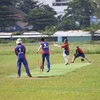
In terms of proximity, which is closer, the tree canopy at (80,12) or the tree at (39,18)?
the tree at (39,18)

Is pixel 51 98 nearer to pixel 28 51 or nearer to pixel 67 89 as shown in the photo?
pixel 67 89

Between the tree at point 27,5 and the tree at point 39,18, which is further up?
the tree at point 27,5

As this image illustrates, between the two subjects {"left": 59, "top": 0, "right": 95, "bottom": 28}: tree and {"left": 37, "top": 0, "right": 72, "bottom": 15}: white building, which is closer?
{"left": 59, "top": 0, "right": 95, "bottom": 28}: tree

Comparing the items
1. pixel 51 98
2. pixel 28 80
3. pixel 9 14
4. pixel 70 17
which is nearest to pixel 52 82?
pixel 28 80

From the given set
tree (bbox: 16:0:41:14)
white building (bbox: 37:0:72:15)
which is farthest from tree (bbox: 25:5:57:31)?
white building (bbox: 37:0:72:15)

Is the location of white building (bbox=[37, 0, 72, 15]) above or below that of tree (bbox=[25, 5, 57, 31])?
above

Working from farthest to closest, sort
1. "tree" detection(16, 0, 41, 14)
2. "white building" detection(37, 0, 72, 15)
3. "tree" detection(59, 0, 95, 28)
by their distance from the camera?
1. "white building" detection(37, 0, 72, 15)
2. "tree" detection(16, 0, 41, 14)
3. "tree" detection(59, 0, 95, 28)

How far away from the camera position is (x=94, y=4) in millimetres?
119875

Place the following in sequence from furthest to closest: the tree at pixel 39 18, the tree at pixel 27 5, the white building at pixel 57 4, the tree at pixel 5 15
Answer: the white building at pixel 57 4, the tree at pixel 27 5, the tree at pixel 39 18, the tree at pixel 5 15

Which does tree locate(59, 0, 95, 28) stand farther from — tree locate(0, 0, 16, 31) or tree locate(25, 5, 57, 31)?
tree locate(0, 0, 16, 31)

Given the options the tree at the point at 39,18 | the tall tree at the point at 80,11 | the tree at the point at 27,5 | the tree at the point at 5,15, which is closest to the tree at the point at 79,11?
the tall tree at the point at 80,11

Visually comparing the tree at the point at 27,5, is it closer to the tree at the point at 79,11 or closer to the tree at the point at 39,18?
the tree at the point at 79,11

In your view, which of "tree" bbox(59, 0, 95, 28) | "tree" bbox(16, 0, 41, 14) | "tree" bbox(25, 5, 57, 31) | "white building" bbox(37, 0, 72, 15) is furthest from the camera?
"white building" bbox(37, 0, 72, 15)

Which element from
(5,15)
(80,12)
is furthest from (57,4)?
(5,15)
